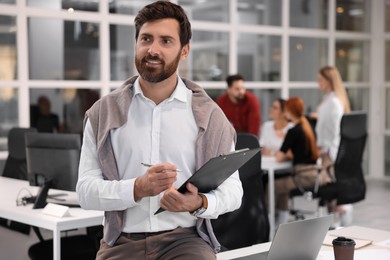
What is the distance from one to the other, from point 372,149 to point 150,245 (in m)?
9.29

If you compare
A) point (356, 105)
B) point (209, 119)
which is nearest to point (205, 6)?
point (356, 105)

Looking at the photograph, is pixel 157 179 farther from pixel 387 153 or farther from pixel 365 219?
pixel 387 153

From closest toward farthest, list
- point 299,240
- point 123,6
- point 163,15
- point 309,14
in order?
point 299,240
point 163,15
point 123,6
point 309,14

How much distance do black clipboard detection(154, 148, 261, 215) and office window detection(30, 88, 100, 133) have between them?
17.6ft

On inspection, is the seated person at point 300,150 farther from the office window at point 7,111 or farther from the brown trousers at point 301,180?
the office window at point 7,111

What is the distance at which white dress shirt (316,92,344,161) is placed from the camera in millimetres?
6504

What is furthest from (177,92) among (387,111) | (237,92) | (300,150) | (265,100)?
(387,111)

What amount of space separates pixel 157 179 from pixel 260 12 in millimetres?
7747

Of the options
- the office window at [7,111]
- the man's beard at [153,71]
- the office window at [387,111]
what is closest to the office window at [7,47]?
the office window at [7,111]

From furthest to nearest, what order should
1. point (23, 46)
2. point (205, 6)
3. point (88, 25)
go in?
1. point (205, 6)
2. point (88, 25)
3. point (23, 46)

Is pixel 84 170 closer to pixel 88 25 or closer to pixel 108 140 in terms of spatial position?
pixel 108 140

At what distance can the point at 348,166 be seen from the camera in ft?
19.2

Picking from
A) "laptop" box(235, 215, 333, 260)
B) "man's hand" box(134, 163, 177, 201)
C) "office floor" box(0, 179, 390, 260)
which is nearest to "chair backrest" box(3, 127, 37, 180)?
"office floor" box(0, 179, 390, 260)

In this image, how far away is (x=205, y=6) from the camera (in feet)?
28.6
